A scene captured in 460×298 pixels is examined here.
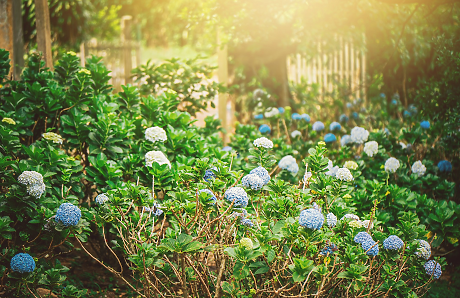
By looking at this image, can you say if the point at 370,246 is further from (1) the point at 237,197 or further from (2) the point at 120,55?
(2) the point at 120,55

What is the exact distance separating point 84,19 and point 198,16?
5.45 m

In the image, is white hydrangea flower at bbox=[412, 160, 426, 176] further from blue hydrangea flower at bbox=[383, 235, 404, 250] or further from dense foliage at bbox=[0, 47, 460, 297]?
blue hydrangea flower at bbox=[383, 235, 404, 250]

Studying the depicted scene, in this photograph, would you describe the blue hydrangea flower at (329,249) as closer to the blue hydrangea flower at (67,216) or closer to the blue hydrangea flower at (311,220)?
the blue hydrangea flower at (311,220)

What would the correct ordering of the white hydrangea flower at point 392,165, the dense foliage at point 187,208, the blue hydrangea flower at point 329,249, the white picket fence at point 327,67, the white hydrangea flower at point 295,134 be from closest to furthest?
the dense foliage at point 187,208, the blue hydrangea flower at point 329,249, the white hydrangea flower at point 392,165, the white hydrangea flower at point 295,134, the white picket fence at point 327,67

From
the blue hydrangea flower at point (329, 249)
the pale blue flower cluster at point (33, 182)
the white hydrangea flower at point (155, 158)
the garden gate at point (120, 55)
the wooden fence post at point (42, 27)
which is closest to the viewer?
the blue hydrangea flower at point (329, 249)

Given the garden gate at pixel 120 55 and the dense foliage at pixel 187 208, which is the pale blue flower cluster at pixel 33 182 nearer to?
the dense foliage at pixel 187 208

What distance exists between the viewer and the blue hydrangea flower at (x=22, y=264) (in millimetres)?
1974

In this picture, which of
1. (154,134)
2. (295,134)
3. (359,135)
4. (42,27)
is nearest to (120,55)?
(42,27)

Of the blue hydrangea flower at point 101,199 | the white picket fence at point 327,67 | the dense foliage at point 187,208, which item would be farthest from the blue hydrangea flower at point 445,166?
the white picket fence at point 327,67

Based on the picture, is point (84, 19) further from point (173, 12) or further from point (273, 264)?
point (173, 12)

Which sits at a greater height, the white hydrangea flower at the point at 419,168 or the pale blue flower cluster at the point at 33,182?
the pale blue flower cluster at the point at 33,182

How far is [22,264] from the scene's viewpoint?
198cm

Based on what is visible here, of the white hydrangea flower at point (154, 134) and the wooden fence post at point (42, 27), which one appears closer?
the white hydrangea flower at point (154, 134)

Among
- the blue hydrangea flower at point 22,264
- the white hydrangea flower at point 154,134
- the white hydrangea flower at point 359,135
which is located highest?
the white hydrangea flower at point 154,134
